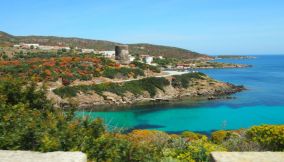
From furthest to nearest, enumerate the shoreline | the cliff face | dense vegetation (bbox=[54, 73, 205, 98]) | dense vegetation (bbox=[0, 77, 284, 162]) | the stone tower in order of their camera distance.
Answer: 1. the stone tower
2. the cliff face
3. the shoreline
4. dense vegetation (bbox=[54, 73, 205, 98])
5. dense vegetation (bbox=[0, 77, 284, 162])

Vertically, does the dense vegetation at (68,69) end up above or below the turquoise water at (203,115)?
above

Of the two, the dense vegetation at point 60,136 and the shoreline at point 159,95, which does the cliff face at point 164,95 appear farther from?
the dense vegetation at point 60,136

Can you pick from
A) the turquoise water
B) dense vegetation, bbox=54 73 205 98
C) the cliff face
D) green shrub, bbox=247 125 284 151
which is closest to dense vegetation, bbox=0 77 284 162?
green shrub, bbox=247 125 284 151

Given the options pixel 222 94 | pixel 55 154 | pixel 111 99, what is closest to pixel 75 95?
pixel 111 99

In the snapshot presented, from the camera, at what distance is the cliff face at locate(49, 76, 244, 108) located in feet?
171

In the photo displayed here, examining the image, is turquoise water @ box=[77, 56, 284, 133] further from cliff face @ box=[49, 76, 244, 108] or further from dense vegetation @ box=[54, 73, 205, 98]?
dense vegetation @ box=[54, 73, 205, 98]

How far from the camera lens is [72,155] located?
477 cm

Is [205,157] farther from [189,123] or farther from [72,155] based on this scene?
[189,123]

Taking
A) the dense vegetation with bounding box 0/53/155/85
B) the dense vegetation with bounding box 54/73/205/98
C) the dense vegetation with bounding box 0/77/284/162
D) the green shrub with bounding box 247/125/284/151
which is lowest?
the dense vegetation with bounding box 54/73/205/98

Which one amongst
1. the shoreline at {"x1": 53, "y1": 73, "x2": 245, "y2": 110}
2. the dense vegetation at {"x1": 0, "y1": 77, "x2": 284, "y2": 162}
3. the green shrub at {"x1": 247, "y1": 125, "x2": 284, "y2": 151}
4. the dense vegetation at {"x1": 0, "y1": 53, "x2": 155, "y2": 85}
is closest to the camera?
the dense vegetation at {"x1": 0, "y1": 77, "x2": 284, "y2": 162}

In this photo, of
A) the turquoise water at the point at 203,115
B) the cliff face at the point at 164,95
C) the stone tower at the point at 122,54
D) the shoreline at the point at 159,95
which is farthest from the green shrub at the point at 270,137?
the stone tower at the point at 122,54

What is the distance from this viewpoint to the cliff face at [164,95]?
52.2 m

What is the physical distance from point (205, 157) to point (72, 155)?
5958mm

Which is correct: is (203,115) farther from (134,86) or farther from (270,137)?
(270,137)
